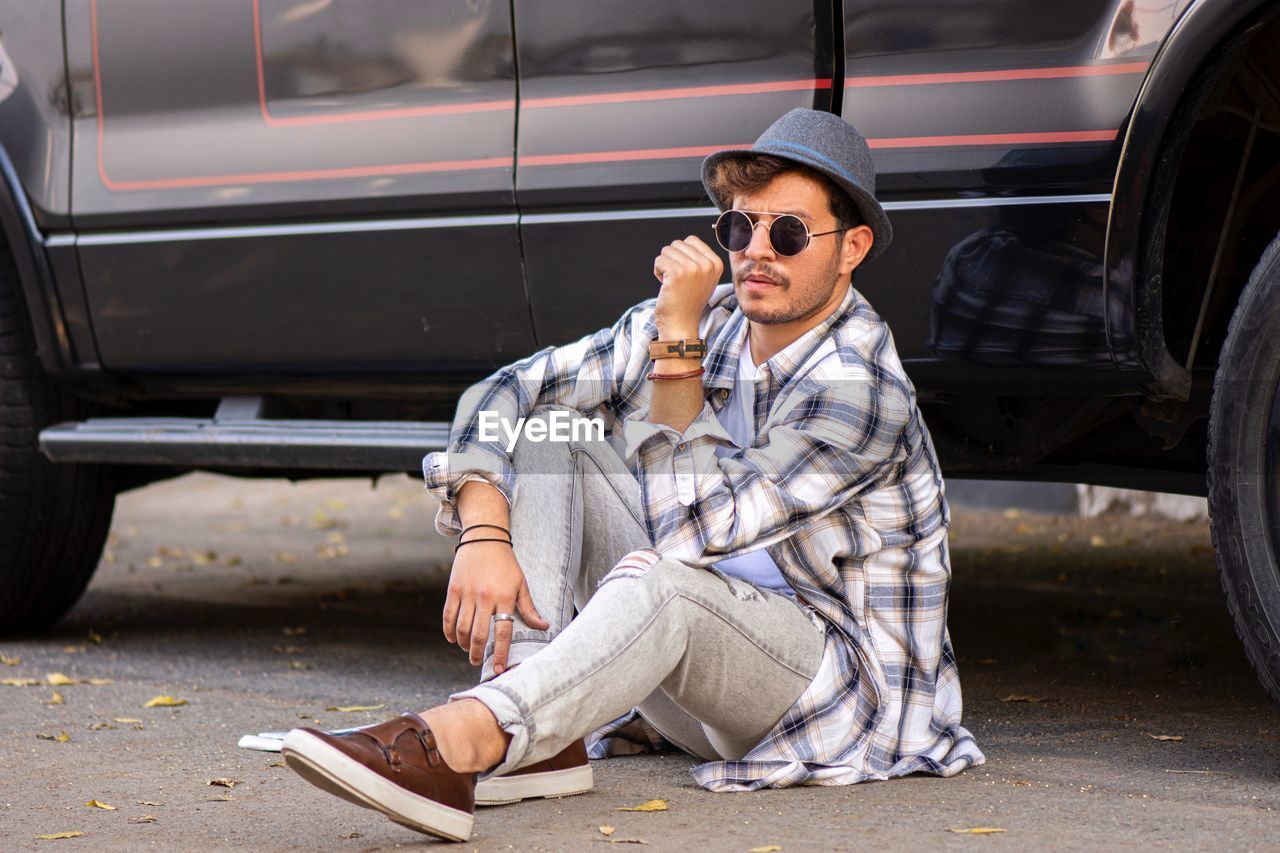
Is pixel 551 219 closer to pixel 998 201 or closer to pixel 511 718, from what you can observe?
pixel 998 201

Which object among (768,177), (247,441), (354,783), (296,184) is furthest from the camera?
(247,441)

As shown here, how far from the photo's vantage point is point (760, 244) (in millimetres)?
2740

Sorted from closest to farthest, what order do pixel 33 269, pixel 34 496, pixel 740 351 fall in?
pixel 740 351 → pixel 33 269 → pixel 34 496

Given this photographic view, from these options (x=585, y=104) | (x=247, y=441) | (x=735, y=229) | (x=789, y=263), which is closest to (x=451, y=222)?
(x=585, y=104)

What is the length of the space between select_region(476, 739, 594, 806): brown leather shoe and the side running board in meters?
0.96

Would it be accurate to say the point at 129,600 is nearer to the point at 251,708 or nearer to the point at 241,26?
the point at 251,708

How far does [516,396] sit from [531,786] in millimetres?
702

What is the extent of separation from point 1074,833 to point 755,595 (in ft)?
1.99

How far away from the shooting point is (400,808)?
2.30 meters

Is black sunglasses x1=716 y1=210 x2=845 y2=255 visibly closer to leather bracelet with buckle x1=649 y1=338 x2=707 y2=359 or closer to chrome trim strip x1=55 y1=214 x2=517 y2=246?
leather bracelet with buckle x1=649 y1=338 x2=707 y2=359

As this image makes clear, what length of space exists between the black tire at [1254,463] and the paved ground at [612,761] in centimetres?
28

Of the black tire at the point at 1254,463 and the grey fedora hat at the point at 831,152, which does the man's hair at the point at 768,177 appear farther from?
the black tire at the point at 1254,463

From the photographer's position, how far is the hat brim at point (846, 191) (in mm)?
2674

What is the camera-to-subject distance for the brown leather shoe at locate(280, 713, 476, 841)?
226 centimetres
